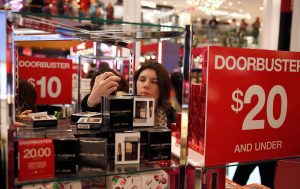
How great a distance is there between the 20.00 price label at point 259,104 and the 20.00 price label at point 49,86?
2938 mm

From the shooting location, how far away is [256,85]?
1.24 meters

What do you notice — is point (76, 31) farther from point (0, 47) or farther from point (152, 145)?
point (152, 145)

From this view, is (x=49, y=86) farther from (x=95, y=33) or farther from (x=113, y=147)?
(x=113, y=147)

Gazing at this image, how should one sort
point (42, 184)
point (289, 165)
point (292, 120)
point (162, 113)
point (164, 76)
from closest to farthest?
point (42, 184) → point (292, 120) → point (289, 165) → point (162, 113) → point (164, 76)

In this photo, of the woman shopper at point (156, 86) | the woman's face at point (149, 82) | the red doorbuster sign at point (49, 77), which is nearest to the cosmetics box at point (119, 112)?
the woman shopper at point (156, 86)

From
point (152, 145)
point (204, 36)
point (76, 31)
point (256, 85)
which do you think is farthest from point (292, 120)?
point (204, 36)

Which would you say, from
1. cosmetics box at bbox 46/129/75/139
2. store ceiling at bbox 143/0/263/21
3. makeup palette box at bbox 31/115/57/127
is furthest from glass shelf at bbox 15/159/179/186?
store ceiling at bbox 143/0/263/21

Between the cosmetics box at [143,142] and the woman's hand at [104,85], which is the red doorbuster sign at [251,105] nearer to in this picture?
the cosmetics box at [143,142]

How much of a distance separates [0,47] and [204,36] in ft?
39.6

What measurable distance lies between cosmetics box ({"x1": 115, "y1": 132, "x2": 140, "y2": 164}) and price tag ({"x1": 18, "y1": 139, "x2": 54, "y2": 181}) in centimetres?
23

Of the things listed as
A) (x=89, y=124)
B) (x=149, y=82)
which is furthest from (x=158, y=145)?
(x=149, y=82)

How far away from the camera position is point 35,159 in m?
0.98

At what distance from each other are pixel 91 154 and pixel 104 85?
0.51 m

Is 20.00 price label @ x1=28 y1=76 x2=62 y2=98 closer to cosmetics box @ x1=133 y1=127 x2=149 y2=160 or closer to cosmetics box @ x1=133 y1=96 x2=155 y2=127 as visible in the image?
cosmetics box @ x1=133 y1=96 x2=155 y2=127
